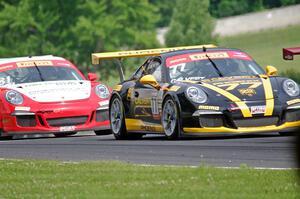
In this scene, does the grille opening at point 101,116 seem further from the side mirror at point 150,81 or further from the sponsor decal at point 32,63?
the side mirror at point 150,81

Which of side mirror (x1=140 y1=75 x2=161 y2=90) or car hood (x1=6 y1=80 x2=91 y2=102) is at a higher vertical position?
side mirror (x1=140 y1=75 x2=161 y2=90)

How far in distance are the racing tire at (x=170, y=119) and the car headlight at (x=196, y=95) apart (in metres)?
0.26

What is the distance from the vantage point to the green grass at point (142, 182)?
400 inches

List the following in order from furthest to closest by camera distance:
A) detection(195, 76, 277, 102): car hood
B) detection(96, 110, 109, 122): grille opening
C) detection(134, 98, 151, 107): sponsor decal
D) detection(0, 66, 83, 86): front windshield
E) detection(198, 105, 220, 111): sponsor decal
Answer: detection(0, 66, 83, 86): front windshield
detection(96, 110, 109, 122): grille opening
detection(134, 98, 151, 107): sponsor decal
detection(195, 76, 277, 102): car hood
detection(198, 105, 220, 111): sponsor decal

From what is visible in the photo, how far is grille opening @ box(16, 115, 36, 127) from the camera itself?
20.0 metres

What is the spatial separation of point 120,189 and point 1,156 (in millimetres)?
4954

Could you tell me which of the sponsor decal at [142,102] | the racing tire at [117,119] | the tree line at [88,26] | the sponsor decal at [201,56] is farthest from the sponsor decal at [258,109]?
the tree line at [88,26]

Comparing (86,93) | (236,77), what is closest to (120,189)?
(236,77)

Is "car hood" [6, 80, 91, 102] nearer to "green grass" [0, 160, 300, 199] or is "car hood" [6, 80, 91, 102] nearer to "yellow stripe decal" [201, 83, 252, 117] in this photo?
"yellow stripe decal" [201, 83, 252, 117]

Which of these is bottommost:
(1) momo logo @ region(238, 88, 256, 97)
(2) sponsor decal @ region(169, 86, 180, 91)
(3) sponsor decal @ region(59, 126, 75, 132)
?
(3) sponsor decal @ region(59, 126, 75, 132)

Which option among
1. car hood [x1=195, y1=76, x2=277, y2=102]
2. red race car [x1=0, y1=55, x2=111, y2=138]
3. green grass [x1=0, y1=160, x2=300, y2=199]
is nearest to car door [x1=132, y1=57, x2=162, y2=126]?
car hood [x1=195, y1=76, x2=277, y2=102]

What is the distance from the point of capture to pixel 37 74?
70.4 ft

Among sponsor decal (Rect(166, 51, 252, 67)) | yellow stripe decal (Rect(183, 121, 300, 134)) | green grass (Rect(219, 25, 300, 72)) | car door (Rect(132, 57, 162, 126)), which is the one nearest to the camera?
yellow stripe decal (Rect(183, 121, 300, 134))

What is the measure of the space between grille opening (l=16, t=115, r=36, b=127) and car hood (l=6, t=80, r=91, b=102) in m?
0.29
